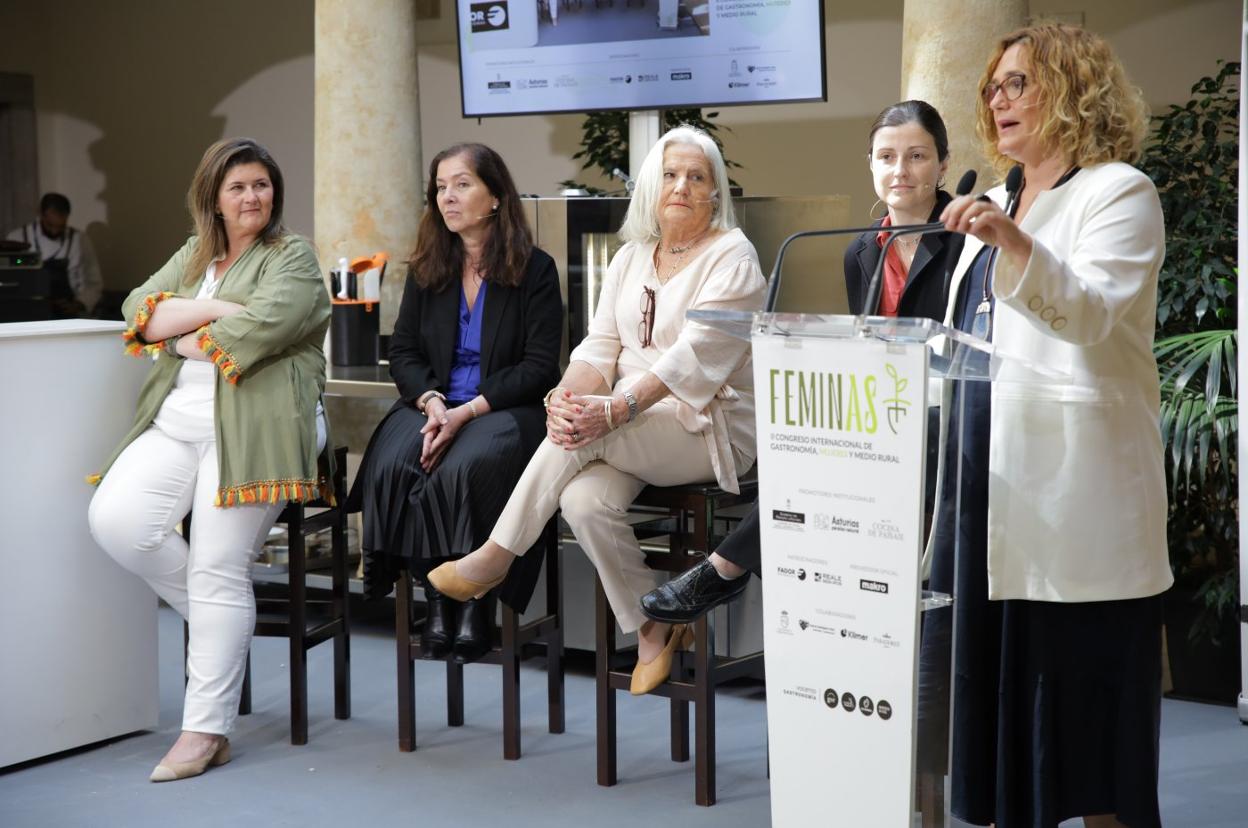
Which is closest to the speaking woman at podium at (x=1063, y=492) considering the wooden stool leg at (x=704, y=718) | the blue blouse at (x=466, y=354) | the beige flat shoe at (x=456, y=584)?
the wooden stool leg at (x=704, y=718)

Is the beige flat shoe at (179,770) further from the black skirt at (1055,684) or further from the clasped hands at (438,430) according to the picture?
the black skirt at (1055,684)

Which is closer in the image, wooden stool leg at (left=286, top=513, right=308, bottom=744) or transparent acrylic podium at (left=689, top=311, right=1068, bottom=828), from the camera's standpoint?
transparent acrylic podium at (left=689, top=311, right=1068, bottom=828)

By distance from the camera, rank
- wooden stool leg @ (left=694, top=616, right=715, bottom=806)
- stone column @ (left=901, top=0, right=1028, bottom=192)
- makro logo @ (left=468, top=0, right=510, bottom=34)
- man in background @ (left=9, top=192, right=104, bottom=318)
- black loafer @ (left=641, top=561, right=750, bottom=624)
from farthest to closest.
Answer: man in background @ (left=9, top=192, right=104, bottom=318) < makro logo @ (left=468, top=0, right=510, bottom=34) < stone column @ (left=901, top=0, right=1028, bottom=192) < wooden stool leg @ (left=694, top=616, right=715, bottom=806) < black loafer @ (left=641, top=561, right=750, bottom=624)

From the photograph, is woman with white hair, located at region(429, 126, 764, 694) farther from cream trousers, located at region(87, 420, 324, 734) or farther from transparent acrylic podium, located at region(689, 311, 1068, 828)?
transparent acrylic podium, located at region(689, 311, 1068, 828)

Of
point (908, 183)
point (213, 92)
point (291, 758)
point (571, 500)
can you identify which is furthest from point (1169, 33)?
point (213, 92)

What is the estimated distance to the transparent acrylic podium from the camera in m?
2.09

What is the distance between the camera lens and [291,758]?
3.77 meters

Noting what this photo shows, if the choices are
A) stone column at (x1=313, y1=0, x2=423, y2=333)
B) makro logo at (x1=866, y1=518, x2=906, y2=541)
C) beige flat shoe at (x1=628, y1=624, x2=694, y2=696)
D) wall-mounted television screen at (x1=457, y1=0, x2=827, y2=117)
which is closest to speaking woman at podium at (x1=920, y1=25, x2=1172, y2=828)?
makro logo at (x1=866, y1=518, x2=906, y2=541)

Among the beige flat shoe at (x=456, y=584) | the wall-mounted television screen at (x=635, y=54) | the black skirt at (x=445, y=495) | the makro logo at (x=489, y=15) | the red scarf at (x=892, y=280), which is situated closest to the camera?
the red scarf at (x=892, y=280)

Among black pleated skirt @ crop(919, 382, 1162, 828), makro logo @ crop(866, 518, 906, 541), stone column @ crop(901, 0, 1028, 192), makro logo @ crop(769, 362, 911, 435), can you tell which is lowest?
black pleated skirt @ crop(919, 382, 1162, 828)

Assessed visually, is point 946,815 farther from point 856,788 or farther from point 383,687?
point 383,687

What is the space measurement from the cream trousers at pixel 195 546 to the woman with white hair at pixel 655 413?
0.55 m

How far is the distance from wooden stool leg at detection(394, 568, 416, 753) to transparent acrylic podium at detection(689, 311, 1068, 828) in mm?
1666

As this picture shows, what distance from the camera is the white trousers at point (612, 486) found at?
11.3 ft
